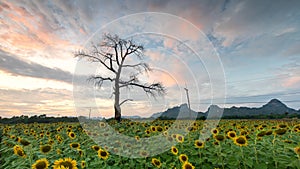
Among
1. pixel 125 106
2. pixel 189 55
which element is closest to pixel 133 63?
pixel 125 106

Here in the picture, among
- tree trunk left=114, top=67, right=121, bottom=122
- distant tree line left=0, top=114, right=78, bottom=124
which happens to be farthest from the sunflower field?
distant tree line left=0, top=114, right=78, bottom=124

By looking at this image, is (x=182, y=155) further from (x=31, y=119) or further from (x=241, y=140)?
(x=31, y=119)

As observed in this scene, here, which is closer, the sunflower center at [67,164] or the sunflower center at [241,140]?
the sunflower center at [67,164]

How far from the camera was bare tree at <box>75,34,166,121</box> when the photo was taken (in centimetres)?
1420

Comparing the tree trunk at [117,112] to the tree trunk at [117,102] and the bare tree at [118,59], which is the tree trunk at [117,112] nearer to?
the tree trunk at [117,102]

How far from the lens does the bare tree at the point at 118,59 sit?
14.2m

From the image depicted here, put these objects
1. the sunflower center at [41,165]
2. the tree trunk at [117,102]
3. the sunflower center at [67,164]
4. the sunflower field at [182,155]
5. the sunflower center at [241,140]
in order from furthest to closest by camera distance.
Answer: the tree trunk at [117,102], the sunflower center at [241,140], the sunflower field at [182,155], the sunflower center at [41,165], the sunflower center at [67,164]

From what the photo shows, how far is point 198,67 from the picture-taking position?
5.72 metres

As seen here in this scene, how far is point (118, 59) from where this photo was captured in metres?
15.0

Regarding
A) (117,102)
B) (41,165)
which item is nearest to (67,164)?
(41,165)

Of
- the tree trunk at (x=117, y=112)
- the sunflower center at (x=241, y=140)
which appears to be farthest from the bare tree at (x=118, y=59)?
the sunflower center at (x=241, y=140)

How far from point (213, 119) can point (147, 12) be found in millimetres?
5216

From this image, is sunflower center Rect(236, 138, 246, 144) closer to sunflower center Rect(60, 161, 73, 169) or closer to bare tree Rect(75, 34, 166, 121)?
sunflower center Rect(60, 161, 73, 169)

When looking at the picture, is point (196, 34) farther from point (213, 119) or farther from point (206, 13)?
point (213, 119)
